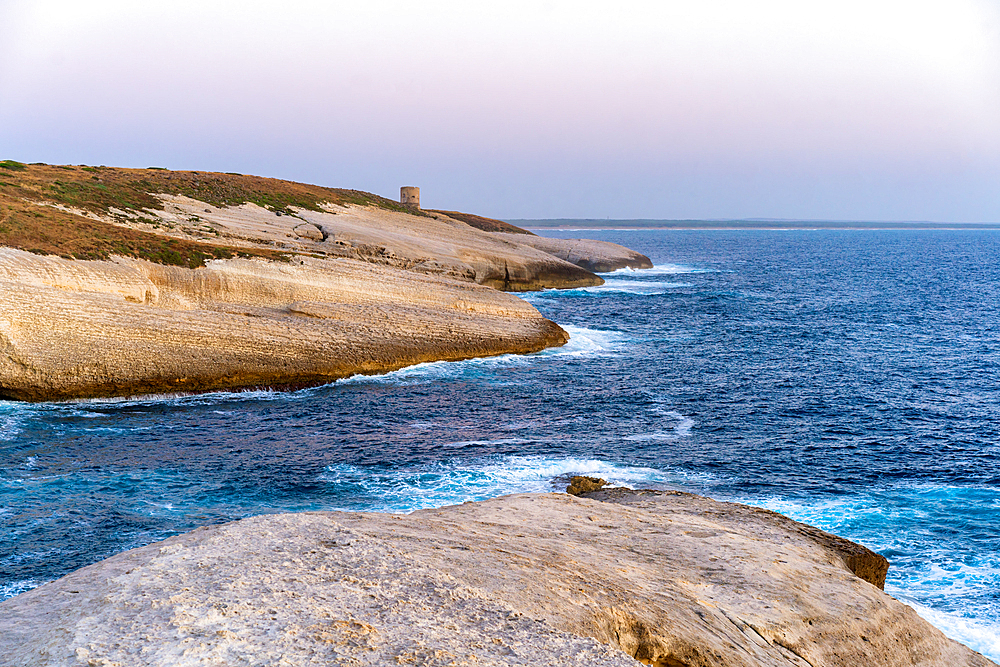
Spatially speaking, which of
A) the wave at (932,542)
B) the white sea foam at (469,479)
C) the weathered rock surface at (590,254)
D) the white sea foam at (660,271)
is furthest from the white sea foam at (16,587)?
the white sea foam at (660,271)

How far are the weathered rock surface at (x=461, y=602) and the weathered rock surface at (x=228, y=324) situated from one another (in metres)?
20.0

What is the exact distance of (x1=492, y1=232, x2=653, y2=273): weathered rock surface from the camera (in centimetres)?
8906

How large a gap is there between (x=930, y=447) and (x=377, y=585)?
2280 centimetres

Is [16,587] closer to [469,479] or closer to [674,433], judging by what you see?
[469,479]

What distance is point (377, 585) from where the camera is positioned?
9.02 m

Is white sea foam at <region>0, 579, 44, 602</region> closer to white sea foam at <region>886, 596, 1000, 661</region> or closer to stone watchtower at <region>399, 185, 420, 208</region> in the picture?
white sea foam at <region>886, 596, 1000, 661</region>

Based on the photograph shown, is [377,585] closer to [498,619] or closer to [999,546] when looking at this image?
[498,619]

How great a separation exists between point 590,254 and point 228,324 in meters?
64.5

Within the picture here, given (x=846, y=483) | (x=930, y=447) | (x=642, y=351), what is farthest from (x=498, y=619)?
(x=642, y=351)

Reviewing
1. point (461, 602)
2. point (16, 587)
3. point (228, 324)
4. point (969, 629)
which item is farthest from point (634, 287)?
point (461, 602)

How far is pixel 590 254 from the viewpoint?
3649 inches

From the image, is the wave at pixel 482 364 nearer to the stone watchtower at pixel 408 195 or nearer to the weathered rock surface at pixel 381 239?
the weathered rock surface at pixel 381 239

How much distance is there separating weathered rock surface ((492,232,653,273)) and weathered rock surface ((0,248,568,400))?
46.3 meters

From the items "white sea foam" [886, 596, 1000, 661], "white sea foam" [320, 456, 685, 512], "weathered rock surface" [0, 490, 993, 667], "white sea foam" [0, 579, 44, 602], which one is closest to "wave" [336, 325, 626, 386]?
"white sea foam" [320, 456, 685, 512]
